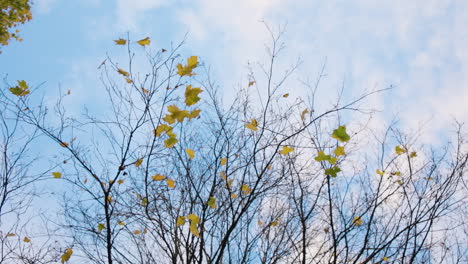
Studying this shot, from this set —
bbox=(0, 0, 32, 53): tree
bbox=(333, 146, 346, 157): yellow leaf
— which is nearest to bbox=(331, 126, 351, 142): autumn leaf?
bbox=(333, 146, 346, 157): yellow leaf

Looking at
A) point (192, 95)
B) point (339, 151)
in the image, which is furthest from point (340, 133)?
point (192, 95)

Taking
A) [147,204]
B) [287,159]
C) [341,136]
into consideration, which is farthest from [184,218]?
[341,136]

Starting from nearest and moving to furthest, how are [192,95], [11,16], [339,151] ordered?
[192,95]
[339,151]
[11,16]

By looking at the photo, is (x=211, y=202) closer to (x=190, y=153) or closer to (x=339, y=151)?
(x=190, y=153)

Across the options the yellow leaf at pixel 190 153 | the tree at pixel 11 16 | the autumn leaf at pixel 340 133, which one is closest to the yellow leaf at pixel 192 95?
the yellow leaf at pixel 190 153

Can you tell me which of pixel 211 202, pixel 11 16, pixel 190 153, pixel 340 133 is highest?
pixel 11 16

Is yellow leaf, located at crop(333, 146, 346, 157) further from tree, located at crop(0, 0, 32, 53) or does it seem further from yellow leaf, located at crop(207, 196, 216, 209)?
tree, located at crop(0, 0, 32, 53)

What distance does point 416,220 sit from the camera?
11.0 feet

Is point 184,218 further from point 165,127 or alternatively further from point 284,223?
point 284,223

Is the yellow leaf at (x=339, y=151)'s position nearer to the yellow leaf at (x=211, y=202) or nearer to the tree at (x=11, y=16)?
the yellow leaf at (x=211, y=202)

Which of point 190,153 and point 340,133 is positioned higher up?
point 190,153

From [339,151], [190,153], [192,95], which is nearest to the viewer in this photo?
[192,95]

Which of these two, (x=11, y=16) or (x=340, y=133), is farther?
(x=11, y=16)

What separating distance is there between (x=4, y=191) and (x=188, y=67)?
2.71 m
